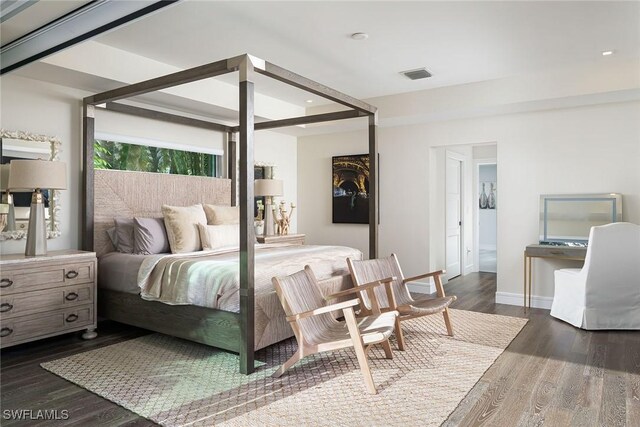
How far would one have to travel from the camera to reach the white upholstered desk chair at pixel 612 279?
4.25 meters

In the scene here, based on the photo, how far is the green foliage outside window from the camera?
4695 millimetres

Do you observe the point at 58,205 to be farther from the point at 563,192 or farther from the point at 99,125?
the point at 563,192

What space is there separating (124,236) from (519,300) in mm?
4595

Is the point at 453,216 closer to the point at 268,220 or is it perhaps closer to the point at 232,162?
the point at 268,220

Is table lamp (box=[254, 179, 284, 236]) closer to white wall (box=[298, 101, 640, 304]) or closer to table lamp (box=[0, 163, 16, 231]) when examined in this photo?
white wall (box=[298, 101, 640, 304])

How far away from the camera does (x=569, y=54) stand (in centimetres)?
427

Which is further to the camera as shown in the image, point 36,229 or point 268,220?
point 268,220

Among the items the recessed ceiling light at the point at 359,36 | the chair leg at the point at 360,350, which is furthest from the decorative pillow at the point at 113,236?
the recessed ceiling light at the point at 359,36

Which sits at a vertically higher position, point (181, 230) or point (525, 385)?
point (181, 230)

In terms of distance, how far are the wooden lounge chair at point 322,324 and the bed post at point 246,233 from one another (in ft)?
0.70

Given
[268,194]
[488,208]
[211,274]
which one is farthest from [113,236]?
[488,208]

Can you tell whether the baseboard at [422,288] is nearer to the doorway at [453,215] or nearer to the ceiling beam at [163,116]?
the doorway at [453,215]

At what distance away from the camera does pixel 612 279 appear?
4297mm

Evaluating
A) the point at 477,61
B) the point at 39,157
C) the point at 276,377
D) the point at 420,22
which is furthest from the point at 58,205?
the point at 477,61
